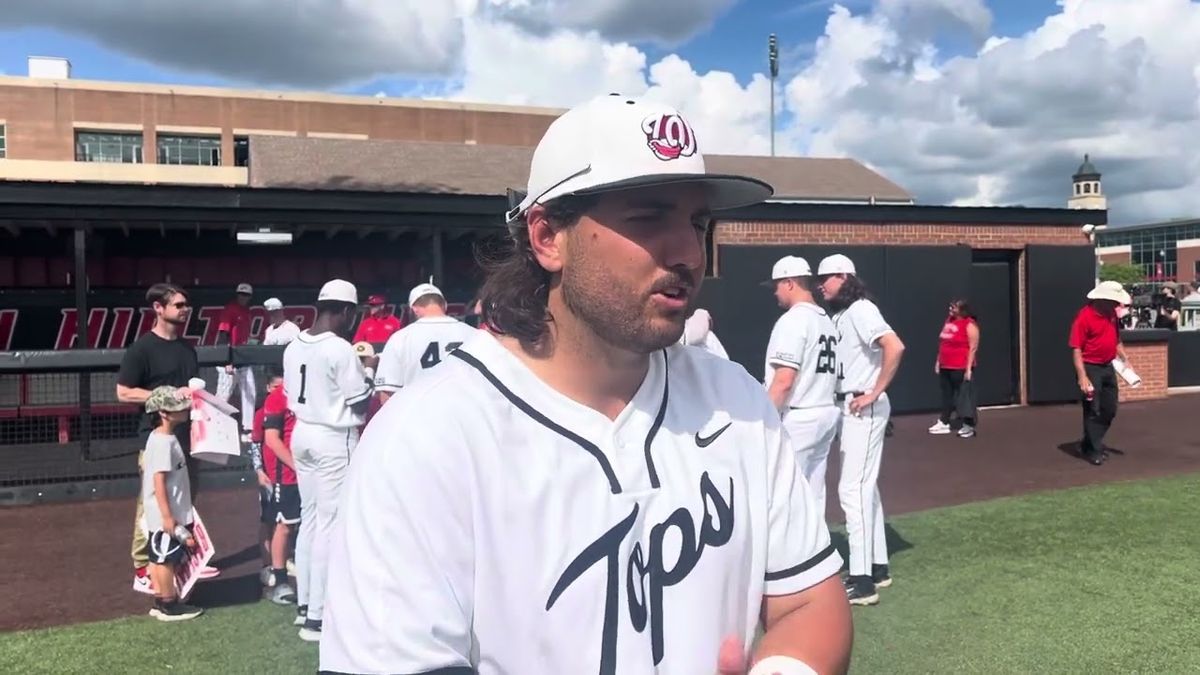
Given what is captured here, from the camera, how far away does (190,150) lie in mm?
47750

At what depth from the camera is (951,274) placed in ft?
47.2

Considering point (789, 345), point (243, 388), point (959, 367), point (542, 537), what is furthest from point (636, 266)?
point (959, 367)

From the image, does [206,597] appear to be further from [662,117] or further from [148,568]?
[662,117]

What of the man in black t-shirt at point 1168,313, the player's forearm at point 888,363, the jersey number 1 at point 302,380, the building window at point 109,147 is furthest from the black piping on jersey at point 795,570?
the building window at point 109,147

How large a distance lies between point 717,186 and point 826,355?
4.36 meters

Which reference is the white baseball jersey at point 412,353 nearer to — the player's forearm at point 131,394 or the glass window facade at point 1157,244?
the player's forearm at point 131,394

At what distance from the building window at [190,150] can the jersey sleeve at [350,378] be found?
46.6 metres

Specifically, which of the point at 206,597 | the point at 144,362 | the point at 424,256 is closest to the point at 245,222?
the point at 424,256

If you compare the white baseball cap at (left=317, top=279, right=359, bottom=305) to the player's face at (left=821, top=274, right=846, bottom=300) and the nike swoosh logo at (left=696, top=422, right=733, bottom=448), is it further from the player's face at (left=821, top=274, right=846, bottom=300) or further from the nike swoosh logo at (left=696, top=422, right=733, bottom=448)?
the nike swoosh logo at (left=696, top=422, right=733, bottom=448)

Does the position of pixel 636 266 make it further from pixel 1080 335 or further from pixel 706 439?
pixel 1080 335

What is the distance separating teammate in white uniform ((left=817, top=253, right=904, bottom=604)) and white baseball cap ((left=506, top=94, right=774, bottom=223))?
4497 mm

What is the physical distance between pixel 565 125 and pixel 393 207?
37.8 feet

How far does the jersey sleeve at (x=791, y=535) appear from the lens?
1.57m

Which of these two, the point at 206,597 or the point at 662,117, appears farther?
the point at 206,597
